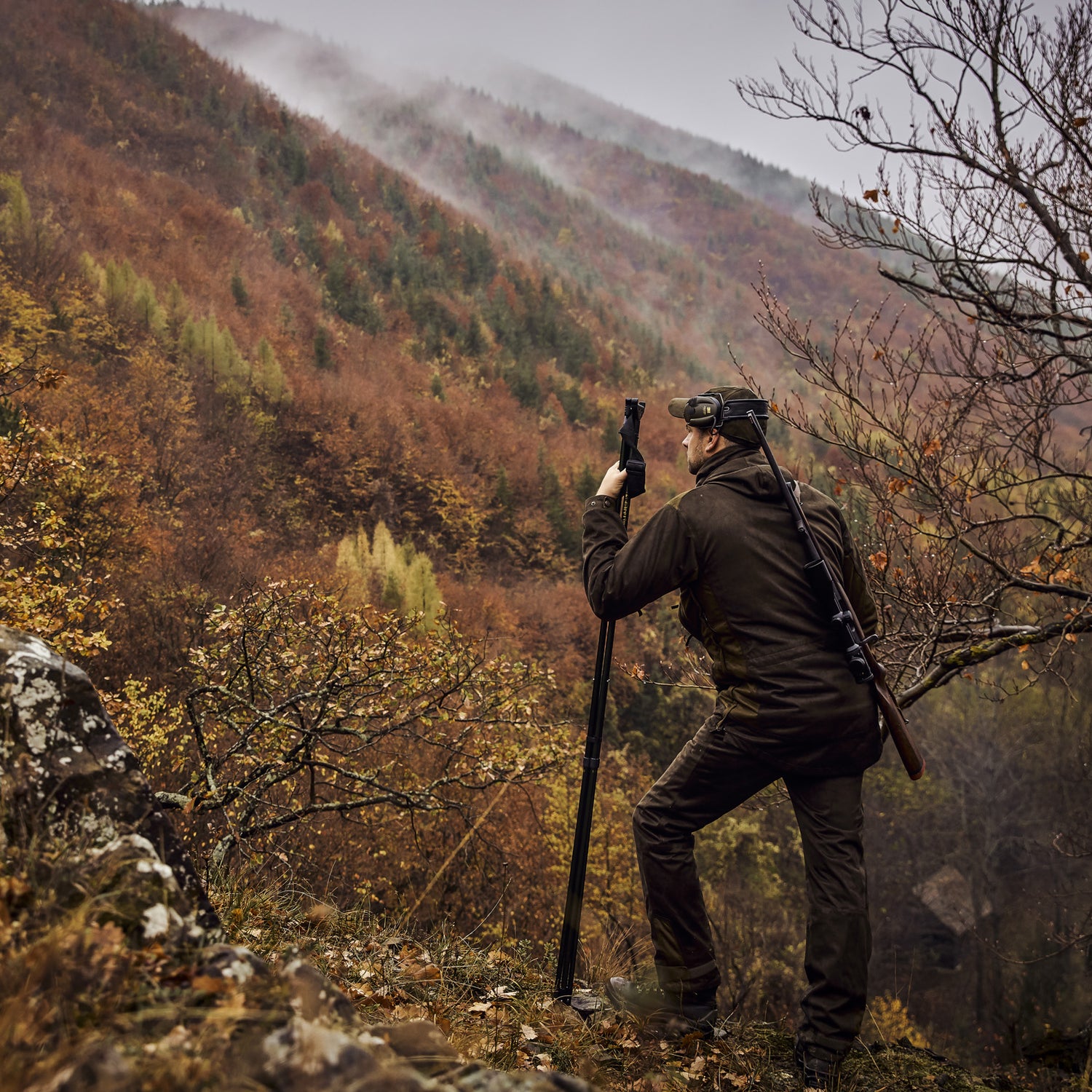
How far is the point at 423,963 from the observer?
9.77 feet

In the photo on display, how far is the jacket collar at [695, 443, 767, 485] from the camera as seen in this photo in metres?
2.76

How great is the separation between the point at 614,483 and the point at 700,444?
13.7 inches

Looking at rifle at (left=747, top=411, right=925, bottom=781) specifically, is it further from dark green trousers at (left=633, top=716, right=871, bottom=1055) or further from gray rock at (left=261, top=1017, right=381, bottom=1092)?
gray rock at (left=261, top=1017, right=381, bottom=1092)

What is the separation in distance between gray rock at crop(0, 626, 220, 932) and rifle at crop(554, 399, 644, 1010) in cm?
151

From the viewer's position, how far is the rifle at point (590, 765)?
2.91 meters

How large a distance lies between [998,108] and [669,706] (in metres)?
18.7

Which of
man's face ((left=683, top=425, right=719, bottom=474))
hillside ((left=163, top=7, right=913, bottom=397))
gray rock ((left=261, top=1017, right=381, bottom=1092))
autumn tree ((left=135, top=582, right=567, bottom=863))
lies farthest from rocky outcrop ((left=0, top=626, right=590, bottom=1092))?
hillside ((left=163, top=7, right=913, bottom=397))

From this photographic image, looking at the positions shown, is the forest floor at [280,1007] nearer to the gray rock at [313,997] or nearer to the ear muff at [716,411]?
the gray rock at [313,997]

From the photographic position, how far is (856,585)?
295 cm

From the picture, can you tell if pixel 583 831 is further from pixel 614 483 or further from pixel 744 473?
pixel 744 473

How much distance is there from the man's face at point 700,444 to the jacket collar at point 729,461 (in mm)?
24

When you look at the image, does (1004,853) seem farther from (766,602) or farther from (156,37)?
(156,37)

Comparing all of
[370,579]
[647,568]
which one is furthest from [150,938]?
[370,579]

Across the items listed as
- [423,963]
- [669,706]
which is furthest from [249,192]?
[423,963]
